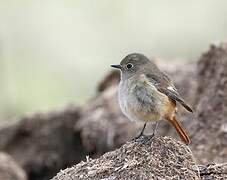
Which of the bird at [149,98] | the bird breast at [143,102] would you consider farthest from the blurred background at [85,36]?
the bird breast at [143,102]

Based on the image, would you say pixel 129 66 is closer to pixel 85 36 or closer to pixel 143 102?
pixel 143 102

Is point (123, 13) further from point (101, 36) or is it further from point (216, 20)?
point (216, 20)

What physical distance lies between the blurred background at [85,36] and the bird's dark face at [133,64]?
1131 cm

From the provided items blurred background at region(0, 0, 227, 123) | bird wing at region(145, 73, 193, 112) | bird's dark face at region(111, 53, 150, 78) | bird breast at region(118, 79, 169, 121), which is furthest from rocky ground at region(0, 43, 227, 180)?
blurred background at region(0, 0, 227, 123)

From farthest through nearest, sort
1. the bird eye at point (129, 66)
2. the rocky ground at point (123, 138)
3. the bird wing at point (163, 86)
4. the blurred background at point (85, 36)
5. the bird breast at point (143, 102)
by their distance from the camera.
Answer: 1. the blurred background at point (85, 36)
2. the bird eye at point (129, 66)
3. the bird wing at point (163, 86)
4. the bird breast at point (143, 102)
5. the rocky ground at point (123, 138)

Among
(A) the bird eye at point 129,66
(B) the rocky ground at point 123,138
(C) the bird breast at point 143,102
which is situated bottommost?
(B) the rocky ground at point 123,138

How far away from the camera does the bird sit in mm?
8250

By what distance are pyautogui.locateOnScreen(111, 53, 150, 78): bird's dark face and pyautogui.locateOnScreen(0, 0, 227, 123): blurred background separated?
11.3 metres

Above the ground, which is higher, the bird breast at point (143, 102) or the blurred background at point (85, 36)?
the bird breast at point (143, 102)

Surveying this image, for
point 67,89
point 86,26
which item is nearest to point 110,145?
point 67,89

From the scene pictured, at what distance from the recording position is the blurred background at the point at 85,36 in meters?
21.1

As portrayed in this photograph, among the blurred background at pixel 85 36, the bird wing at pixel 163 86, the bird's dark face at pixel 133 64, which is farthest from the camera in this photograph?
the blurred background at pixel 85 36

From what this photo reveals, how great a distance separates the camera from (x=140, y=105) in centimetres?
823

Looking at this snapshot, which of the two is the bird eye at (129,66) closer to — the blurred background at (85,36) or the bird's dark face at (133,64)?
the bird's dark face at (133,64)
